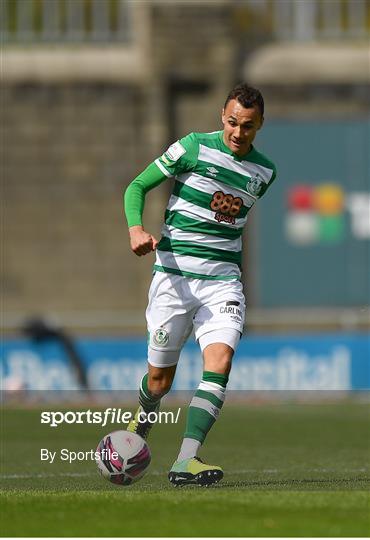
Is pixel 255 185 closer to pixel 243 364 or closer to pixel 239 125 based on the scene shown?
pixel 239 125

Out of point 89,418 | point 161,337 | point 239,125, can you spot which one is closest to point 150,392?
point 161,337

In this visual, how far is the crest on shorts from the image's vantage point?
9578 mm

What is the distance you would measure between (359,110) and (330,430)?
11.3m

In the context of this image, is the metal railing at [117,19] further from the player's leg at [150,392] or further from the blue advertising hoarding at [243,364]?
the player's leg at [150,392]

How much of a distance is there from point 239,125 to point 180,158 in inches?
16.7

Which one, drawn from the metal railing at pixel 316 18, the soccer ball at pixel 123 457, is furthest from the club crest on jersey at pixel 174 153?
the metal railing at pixel 316 18

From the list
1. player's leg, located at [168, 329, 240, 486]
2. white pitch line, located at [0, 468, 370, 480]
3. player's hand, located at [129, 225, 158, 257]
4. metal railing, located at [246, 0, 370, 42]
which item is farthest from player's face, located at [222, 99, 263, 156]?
metal railing, located at [246, 0, 370, 42]

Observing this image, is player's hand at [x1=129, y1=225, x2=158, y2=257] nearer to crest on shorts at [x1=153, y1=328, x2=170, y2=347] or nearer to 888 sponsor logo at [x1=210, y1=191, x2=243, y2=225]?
888 sponsor logo at [x1=210, y1=191, x2=243, y2=225]

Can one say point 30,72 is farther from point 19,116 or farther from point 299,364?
point 299,364

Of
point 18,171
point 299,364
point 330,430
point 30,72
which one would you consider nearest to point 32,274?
point 18,171

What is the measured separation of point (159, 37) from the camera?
25719 millimetres

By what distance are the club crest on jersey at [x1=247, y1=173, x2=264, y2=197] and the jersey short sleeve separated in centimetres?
38

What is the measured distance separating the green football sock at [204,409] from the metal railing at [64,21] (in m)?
17.8

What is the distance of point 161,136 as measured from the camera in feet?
84.5
